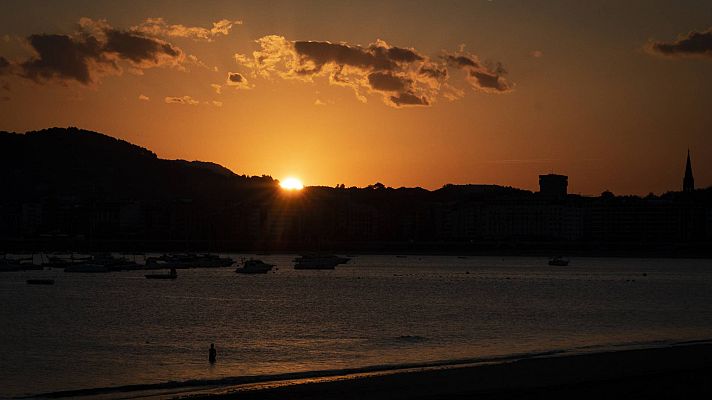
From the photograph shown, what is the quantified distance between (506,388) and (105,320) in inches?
1329

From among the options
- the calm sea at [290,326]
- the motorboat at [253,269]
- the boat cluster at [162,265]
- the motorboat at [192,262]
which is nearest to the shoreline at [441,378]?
the calm sea at [290,326]

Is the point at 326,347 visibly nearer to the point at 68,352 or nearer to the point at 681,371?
the point at 68,352

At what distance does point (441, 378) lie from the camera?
3241 cm

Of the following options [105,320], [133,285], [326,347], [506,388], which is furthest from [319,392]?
[133,285]

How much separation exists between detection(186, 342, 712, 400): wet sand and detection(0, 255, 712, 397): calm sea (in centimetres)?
468

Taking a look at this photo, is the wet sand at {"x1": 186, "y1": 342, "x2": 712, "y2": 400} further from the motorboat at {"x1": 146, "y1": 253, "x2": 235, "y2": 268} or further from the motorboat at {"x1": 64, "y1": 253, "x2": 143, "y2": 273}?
the motorboat at {"x1": 146, "y1": 253, "x2": 235, "y2": 268}

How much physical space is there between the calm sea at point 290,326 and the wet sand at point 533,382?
468 cm

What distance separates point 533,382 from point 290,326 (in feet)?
82.5

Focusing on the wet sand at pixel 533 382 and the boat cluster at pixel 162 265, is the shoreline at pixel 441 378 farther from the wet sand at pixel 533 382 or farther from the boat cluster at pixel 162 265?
the boat cluster at pixel 162 265

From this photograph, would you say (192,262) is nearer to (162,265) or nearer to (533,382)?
(162,265)

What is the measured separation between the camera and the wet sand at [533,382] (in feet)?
92.3

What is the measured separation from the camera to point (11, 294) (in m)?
83.1

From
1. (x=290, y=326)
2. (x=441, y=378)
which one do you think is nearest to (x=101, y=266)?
(x=290, y=326)

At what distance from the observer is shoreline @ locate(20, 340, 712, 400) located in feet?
96.2
